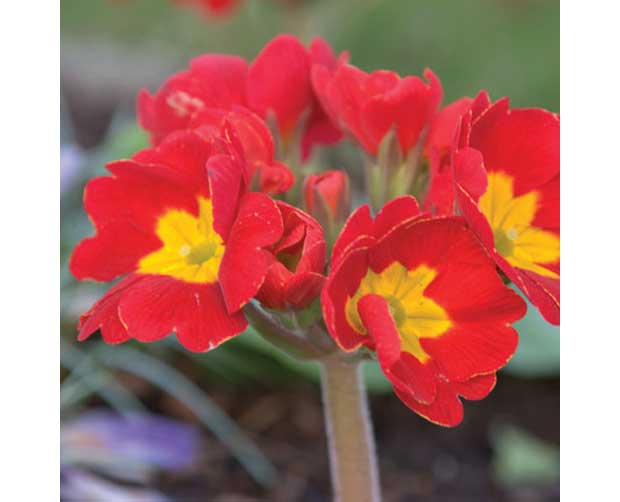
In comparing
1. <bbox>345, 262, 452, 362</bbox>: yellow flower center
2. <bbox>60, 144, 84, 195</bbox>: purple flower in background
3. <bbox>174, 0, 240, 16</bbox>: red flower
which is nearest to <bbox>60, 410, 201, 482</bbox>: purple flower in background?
<bbox>60, 144, 84, 195</bbox>: purple flower in background

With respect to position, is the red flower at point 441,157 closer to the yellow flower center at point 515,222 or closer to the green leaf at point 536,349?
the yellow flower center at point 515,222

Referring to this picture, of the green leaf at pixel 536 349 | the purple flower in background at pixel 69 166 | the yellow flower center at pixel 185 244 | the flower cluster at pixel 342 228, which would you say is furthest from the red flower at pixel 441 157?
the purple flower in background at pixel 69 166

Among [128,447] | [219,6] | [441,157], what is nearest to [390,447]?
[128,447]

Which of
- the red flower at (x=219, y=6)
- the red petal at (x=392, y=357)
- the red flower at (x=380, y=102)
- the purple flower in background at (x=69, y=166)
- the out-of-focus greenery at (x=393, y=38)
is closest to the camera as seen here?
the red petal at (x=392, y=357)

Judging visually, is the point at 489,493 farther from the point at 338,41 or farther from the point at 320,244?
the point at 338,41

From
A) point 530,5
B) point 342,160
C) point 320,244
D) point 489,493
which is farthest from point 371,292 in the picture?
point 530,5

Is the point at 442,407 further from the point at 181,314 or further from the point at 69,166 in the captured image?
the point at 69,166
